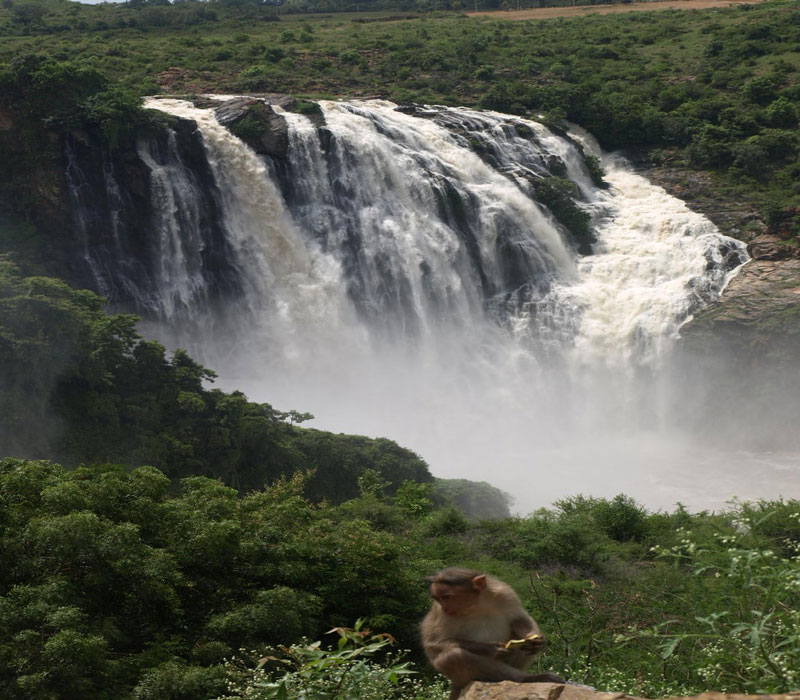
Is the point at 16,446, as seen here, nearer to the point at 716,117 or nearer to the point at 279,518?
the point at 279,518

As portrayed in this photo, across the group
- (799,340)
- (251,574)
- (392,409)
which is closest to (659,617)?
(251,574)

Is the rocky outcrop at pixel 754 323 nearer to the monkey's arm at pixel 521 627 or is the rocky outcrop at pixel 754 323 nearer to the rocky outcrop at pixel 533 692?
the monkey's arm at pixel 521 627

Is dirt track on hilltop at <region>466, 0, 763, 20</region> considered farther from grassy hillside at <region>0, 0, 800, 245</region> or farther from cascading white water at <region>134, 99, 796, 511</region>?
cascading white water at <region>134, 99, 796, 511</region>

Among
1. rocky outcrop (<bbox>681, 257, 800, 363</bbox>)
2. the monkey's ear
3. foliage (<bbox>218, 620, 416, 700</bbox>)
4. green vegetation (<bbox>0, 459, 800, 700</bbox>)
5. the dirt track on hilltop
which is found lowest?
rocky outcrop (<bbox>681, 257, 800, 363</bbox>)

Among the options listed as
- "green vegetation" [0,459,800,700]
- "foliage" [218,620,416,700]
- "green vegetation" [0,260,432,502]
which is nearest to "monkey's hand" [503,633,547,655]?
"foliage" [218,620,416,700]

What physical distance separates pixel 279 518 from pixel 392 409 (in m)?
18.4

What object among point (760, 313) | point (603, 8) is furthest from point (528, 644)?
point (603, 8)

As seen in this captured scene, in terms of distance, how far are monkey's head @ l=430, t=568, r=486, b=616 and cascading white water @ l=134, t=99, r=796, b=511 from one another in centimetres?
2335

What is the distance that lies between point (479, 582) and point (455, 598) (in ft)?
0.44

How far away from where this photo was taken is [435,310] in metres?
31.9

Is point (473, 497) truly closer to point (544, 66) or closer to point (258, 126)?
point (258, 126)

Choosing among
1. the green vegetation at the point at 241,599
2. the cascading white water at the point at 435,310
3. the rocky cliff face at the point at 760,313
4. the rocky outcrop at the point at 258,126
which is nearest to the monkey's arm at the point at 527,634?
the green vegetation at the point at 241,599

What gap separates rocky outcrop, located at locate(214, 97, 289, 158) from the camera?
3084 centimetres

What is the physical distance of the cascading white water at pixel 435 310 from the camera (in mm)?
29625
